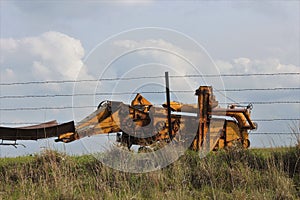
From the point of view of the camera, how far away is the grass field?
24.8 feet

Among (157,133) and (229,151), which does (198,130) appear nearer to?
(157,133)

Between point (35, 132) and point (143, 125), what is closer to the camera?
point (35, 132)

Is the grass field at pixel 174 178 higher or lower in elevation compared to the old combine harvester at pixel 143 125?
lower

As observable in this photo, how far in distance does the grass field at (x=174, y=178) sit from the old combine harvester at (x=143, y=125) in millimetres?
1628

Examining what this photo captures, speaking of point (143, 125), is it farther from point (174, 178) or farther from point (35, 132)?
point (174, 178)

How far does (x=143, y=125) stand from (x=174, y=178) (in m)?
3.85

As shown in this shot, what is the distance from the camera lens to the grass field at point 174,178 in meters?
7.55

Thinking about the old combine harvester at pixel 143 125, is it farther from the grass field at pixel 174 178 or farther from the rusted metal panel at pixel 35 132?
the grass field at pixel 174 178

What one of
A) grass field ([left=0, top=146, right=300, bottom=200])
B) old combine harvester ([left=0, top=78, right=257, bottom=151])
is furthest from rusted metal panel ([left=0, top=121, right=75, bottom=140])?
grass field ([left=0, top=146, right=300, bottom=200])

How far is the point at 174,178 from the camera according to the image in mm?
8062

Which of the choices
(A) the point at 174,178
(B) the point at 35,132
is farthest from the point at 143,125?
(A) the point at 174,178

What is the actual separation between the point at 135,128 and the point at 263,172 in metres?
4.17

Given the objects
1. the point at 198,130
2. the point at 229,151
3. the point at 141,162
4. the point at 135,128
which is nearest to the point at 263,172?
the point at 229,151

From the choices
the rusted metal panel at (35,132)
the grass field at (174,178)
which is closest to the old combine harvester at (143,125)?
the rusted metal panel at (35,132)
